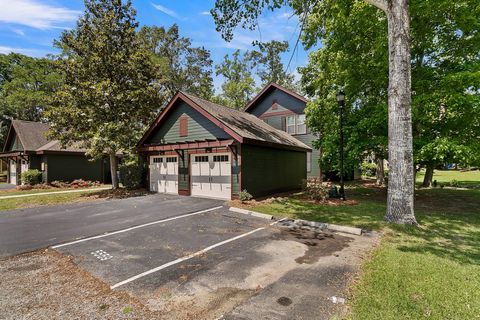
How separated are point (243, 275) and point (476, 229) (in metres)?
7.61

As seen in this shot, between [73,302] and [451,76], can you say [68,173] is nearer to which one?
[73,302]

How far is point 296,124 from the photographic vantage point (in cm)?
2122

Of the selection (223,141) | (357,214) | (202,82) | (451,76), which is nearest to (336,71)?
(451,76)

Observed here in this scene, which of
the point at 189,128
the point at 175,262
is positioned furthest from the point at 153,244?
the point at 189,128

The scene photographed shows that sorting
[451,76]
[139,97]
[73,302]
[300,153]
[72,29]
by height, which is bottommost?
[73,302]

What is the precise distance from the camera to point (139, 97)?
53.4 ft

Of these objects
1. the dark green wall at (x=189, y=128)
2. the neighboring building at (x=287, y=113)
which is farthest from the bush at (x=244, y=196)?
the neighboring building at (x=287, y=113)

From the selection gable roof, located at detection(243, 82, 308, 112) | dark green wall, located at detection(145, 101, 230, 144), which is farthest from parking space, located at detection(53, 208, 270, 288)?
gable roof, located at detection(243, 82, 308, 112)

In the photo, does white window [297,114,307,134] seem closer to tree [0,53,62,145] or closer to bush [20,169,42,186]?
bush [20,169,42,186]

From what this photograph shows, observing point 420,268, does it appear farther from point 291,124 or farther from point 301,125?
point 291,124

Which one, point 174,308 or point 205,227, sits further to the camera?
point 205,227

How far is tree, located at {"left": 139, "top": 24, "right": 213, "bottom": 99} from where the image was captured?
33.4m

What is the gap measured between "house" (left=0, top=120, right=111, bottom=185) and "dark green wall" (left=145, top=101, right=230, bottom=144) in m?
8.85

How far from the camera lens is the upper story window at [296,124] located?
2091 cm
